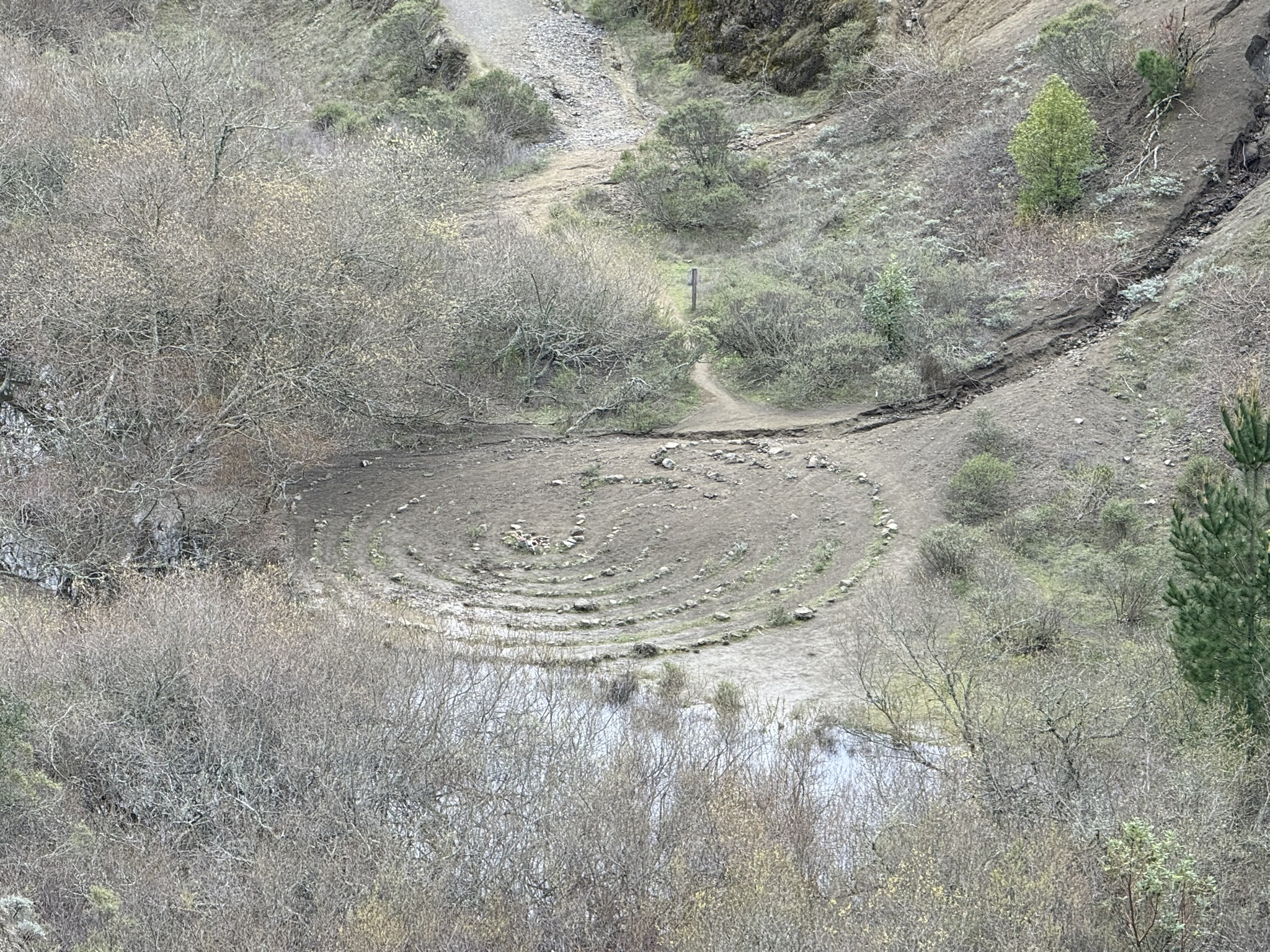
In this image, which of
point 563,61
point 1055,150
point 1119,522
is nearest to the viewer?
point 1119,522

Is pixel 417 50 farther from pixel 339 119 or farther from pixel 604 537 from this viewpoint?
pixel 604 537

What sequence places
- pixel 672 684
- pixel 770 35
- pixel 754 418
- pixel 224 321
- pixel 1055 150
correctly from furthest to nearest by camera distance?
pixel 770 35, pixel 1055 150, pixel 754 418, pixel 224 321, pixel 672 684

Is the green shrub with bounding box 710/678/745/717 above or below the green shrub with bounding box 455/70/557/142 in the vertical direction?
below

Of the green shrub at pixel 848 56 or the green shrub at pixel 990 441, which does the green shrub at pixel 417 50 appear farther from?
the green shrub at pixel 990 441

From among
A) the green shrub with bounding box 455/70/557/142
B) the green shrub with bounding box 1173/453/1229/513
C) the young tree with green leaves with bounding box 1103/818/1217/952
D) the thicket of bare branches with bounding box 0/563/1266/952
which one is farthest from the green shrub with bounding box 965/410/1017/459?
the green shrub with bounding box 455/70/557/142

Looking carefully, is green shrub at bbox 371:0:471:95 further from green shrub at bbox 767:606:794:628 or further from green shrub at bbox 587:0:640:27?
green shrub at bbox 767:606:794:628

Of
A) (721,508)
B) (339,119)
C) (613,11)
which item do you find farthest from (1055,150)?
(613,11)
